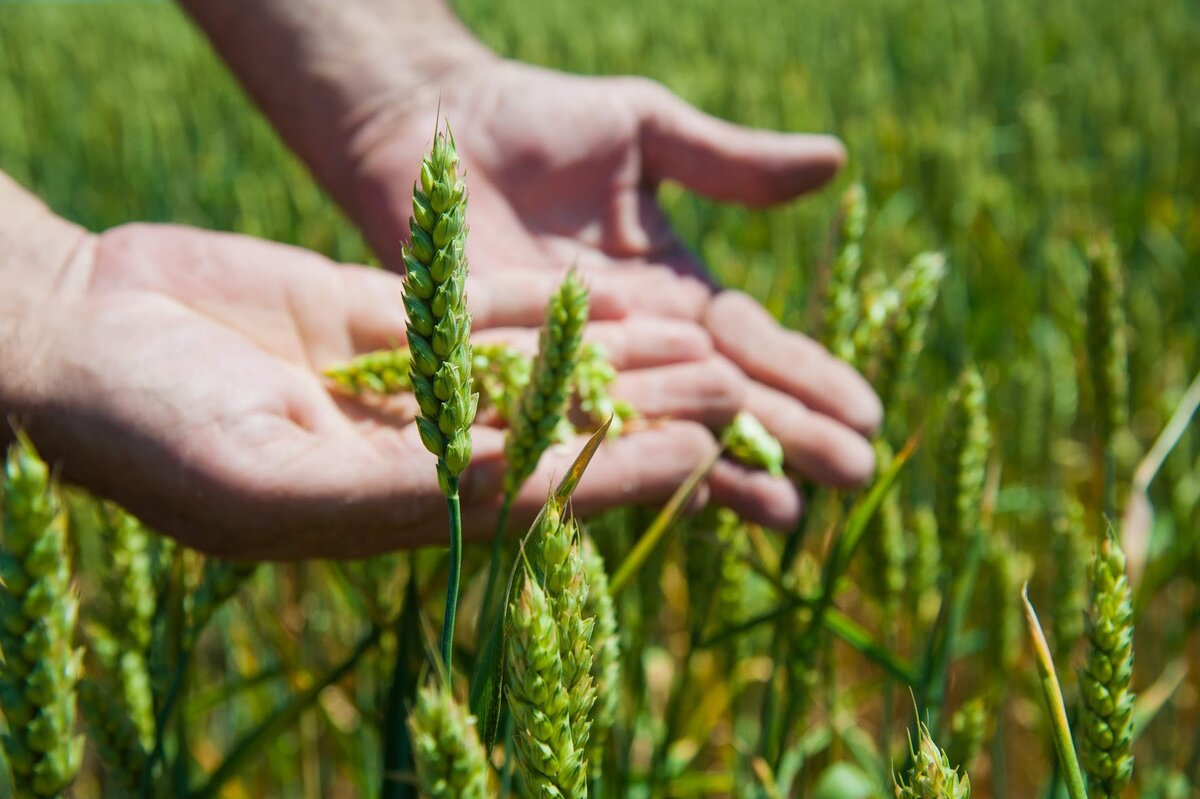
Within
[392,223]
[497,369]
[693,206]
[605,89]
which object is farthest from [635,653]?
[693,206]

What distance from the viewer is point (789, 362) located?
137 centimetres

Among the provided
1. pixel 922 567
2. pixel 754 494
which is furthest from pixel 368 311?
pixel 922 567

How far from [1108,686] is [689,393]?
2.10 ft

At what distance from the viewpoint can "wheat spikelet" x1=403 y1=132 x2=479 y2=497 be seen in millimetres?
608

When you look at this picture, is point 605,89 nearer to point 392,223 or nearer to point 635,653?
point 392,223

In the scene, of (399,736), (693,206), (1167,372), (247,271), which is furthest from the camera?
(693,206)

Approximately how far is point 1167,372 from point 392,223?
1588 millimetres

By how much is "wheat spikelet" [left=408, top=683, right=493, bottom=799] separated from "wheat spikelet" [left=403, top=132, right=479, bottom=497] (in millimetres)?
151

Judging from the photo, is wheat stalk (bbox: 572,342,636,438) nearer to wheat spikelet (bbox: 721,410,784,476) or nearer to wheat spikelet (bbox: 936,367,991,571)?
wheat spikelet (bbox: 721,410,784,476)

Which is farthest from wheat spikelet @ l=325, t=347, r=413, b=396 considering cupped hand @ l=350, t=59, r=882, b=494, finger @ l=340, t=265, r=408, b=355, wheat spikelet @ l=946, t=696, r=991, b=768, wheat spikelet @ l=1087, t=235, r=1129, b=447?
wheat spikelet @ l=1087, t=235, r=1129, b=447

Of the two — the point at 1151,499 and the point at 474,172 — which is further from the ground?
the point at 474,172

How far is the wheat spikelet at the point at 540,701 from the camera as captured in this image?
1.79 ft

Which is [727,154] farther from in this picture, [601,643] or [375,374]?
[601,643]

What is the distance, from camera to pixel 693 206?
2.75 m
